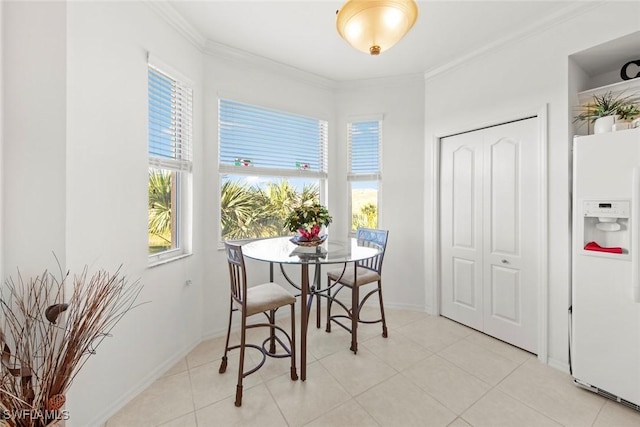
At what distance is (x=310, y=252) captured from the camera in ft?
7.68

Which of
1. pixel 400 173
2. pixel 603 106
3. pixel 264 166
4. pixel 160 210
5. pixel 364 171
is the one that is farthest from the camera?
pixel 364 171

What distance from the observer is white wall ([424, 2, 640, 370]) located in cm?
205

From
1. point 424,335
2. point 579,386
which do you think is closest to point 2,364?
point 424,335

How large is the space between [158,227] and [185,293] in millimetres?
646

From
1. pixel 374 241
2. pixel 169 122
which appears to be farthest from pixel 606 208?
pixel 169 122

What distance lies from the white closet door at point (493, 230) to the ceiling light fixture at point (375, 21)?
181 centimetres

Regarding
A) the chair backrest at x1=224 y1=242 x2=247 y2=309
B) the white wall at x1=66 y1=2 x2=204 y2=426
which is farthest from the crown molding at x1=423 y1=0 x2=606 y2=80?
the chair backrest at x1=224 y1=242 x2=247 y2=309

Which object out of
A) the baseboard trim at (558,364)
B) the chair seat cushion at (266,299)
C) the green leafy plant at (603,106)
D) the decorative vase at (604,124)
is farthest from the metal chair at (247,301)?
the green leafy plant at (603,106)

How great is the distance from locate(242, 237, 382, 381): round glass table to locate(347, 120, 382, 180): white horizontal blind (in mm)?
1068

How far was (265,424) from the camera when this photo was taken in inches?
65.5

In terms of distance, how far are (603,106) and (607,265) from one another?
3.84 feet

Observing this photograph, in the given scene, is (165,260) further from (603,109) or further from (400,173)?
(603,109)

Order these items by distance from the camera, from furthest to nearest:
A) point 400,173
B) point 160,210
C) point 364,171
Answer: point 364,171 → point 400,173 → point 160,210

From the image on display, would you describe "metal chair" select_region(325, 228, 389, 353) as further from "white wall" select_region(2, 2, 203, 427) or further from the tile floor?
"white wall" select_region(2, 2, 203, 427)
